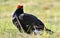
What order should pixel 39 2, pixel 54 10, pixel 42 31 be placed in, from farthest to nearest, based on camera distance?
pixel 39 2
pixel 54 10
pixel 42 31

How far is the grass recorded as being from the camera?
815 cm

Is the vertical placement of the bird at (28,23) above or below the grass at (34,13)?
above

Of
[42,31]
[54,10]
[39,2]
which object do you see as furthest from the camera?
[39,2]

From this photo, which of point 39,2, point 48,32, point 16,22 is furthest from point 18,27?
point 39,2

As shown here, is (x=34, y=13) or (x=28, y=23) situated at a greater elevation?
(x=28, y=23)

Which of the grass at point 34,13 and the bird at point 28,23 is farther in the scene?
the bird at point 28,23

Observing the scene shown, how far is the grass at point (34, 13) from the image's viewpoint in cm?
815

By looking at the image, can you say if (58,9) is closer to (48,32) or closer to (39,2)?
(39,2)

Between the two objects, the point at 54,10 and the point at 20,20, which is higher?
the point at 20,20

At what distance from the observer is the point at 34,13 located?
39.7ft

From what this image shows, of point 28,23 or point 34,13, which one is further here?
point 34,13

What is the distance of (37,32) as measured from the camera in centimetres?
823

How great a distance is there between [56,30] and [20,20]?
792 millimetres

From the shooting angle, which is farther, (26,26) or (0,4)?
(0,4)
